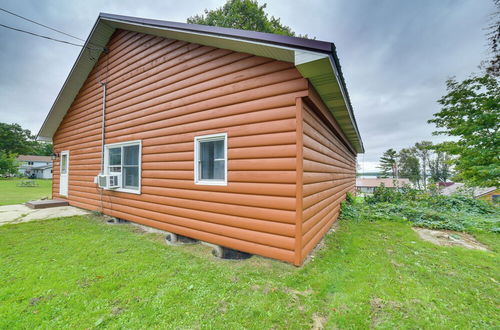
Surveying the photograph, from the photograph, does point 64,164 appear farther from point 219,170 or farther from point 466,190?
point 466,190

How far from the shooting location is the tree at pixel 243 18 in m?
15.8

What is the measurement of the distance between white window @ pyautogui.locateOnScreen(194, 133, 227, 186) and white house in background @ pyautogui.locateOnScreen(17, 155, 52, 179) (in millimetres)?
63239

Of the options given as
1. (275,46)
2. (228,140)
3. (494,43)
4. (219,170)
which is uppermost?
(494,43)

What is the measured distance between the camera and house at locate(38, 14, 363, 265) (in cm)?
288

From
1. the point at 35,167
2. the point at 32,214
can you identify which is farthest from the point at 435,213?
the point at 35,167

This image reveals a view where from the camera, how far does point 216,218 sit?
3580 millimetres

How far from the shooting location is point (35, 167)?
48.6 m

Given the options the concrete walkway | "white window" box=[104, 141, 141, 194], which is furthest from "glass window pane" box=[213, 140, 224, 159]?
the concrete walkway

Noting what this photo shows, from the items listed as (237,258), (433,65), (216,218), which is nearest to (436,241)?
(237,258)

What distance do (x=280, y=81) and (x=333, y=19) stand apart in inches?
290

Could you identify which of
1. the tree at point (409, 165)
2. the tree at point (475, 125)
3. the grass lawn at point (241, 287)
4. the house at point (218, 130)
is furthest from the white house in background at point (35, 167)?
the tree at point (409, 165)

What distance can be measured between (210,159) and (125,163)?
129 inches

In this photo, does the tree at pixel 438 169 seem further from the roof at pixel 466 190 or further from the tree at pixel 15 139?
the tree at pixel 15 139

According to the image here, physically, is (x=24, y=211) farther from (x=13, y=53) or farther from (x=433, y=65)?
(x=433, y=65)
